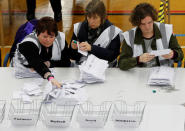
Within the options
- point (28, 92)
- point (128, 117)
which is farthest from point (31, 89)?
point (128, 117)

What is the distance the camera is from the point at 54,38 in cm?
323

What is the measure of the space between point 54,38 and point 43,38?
0.42 feet

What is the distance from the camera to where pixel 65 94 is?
8.97ft

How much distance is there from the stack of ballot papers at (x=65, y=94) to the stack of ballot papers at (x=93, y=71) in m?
0.16

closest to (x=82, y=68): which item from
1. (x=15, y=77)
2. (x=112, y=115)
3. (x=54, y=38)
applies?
(x=54, y=38)

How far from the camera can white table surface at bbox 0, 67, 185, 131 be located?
234cm

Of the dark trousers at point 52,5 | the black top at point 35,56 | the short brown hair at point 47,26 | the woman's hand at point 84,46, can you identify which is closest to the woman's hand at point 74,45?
the woman's hand at point 84,46

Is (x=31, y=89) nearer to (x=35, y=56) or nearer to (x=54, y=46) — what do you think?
(x=35, y=56)

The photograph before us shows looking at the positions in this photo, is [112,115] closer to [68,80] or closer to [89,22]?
[68,80]

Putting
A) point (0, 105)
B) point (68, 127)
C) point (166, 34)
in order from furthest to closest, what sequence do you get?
1. point (166, 34)
2. point (0, 105)
3. point (68, 127)

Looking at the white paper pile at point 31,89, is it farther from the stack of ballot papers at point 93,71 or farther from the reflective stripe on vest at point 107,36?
the reflective stripe on vest at point 107,36

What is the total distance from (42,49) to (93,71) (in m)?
0.59

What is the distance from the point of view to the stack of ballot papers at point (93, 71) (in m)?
3.03

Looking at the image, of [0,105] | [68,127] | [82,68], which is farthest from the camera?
[82,68]
